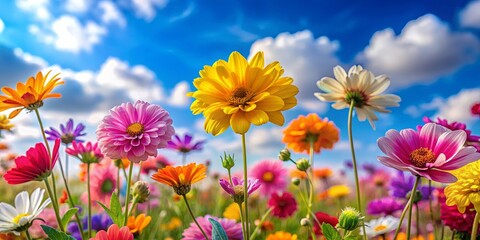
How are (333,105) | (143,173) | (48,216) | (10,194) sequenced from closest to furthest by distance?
(333,105)
(48,216)
(143,173)
(10,194)

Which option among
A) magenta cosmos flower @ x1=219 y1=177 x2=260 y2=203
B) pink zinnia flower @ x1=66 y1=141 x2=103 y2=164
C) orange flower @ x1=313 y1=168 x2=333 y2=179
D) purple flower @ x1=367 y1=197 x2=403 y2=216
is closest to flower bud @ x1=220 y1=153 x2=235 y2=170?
magenta cosmos flower @ x1=219 y1=177 x2=260 y2=203

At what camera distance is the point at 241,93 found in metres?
0.99

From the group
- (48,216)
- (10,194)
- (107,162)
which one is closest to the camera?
(48,216)

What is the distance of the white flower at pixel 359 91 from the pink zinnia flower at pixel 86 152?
63 centimetres

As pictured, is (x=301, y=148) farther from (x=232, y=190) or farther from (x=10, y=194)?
(x=10, y=194)

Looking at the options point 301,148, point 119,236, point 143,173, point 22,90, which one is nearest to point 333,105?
point 301,148

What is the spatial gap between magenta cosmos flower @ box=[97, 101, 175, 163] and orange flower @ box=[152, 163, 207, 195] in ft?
0.18

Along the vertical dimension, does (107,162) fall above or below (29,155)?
above

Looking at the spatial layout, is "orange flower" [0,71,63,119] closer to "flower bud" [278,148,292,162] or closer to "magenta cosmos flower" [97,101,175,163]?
"magenta cosmos flower" [97,101,175,163]

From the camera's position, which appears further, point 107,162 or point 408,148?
point 107,162

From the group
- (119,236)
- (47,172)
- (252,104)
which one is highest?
(252,104)

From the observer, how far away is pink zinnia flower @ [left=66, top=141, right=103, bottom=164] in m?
1.31

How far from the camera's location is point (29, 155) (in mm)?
1020

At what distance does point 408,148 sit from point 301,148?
0.78 meters
